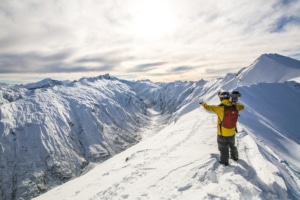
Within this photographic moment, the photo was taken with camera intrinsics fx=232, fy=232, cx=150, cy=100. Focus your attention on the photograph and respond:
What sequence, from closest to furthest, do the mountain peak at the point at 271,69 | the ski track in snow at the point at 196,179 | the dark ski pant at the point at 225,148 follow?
the ski track in snow at the point at 196,179
the dark ski pant at the point at 225,148
the mountain peak at the point at 271,69

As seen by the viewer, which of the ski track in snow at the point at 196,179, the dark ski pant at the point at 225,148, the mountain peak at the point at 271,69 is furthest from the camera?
the mountain peak at the point at 271,69

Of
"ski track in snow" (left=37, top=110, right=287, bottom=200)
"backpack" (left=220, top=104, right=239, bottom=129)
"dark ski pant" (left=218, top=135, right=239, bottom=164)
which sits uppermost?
"backpack" (left=220, top=104, right=239, bottom=129)

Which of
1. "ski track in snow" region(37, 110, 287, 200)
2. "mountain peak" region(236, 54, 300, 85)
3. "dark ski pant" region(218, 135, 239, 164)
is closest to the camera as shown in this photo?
"ski track in snow" region(37, 110, 287, 200)

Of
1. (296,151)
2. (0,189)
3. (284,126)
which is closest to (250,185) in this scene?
(296,151)

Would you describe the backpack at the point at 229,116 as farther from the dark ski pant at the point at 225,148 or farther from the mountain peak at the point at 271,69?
the mountain peak at the point at 271,69

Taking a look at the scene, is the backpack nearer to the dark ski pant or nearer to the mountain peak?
the dark ski pant

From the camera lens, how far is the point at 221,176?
8.57 metres

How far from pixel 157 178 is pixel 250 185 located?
3.39 metres

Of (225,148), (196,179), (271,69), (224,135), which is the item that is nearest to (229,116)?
(224,135)

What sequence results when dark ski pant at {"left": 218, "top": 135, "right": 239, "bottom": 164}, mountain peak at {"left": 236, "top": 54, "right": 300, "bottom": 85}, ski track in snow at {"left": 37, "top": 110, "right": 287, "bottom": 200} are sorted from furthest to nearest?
mountain peak at {"left": 236, "top": 54, "right": 300, "bottom": 85} < dark ski pant at {"left": 218, "top": 135, "right": 239, "bottom": 164} < ski track in snow at {"left": 37, "top": 110, "right": 287, "bottom": 200}

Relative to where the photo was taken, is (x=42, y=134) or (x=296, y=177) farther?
(x=42, y=134)

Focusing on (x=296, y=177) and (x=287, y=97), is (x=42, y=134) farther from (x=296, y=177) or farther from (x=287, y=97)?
(x=296, y=177)

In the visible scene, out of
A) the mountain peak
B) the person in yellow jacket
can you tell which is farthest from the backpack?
the mountain peak

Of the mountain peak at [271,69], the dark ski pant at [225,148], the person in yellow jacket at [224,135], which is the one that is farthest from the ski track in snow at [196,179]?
the mountain peak at [271,69]
